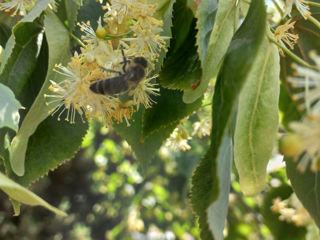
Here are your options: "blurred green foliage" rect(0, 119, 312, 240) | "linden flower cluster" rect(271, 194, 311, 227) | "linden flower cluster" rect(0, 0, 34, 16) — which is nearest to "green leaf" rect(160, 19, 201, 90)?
"linden flower cluster" rect(0, 0, 34, 16)

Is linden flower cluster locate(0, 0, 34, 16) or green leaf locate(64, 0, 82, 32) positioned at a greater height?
green leaf locate(64, 0, 82, 32)

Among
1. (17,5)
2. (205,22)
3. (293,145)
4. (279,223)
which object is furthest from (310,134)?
(279,223)

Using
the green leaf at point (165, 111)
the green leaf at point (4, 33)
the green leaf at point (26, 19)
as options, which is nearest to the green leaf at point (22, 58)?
the green leaf at point (26, 19)

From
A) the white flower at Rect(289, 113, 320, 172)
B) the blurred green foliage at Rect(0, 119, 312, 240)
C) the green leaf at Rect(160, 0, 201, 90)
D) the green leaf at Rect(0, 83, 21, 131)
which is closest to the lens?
the white flower at Rect(289, 113, 320, 172)

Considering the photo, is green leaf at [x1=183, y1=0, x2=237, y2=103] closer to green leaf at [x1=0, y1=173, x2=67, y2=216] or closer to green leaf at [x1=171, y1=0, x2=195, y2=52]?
green leaf at [x1=171, y1=0, x2=195, y2=52]

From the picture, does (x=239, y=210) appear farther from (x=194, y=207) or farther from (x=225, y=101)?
(x=225, y=101)
